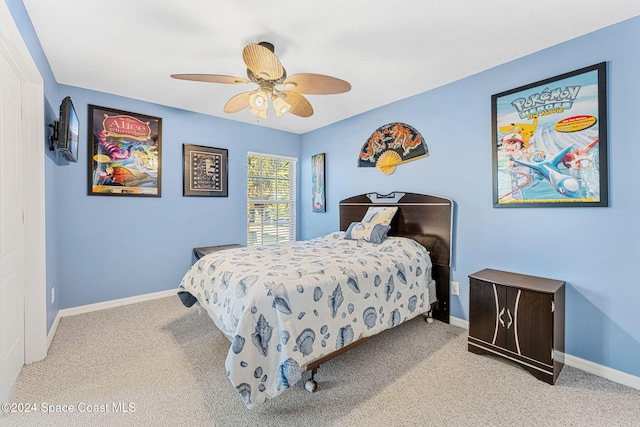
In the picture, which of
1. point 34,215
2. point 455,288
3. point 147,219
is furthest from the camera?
point 147,219

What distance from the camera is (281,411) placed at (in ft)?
5.52

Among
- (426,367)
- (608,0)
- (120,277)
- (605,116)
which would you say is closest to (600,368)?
(426,367)

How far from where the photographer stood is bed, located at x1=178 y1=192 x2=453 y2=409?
1.65 meters

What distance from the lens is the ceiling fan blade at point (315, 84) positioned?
2.11 m

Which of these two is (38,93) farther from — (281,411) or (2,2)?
(281,411)

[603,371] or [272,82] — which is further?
[272,82]

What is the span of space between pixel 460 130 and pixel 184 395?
10.5 ft

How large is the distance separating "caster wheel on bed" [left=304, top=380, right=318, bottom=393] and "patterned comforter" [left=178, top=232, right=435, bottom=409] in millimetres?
164

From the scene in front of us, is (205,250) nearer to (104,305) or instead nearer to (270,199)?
(104,305)

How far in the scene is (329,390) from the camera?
1875mm

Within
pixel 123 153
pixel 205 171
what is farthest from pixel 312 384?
pixel 123 153

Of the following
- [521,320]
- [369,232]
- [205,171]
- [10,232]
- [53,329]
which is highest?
[205,171]

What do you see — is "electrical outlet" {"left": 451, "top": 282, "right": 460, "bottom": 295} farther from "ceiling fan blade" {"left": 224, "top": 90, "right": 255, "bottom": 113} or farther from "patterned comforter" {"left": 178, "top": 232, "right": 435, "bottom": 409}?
"ceiling fan blade" {"left": 224, "top": 90, "right": 255, "bottom": 113}

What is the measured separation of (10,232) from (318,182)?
3.45 metres
